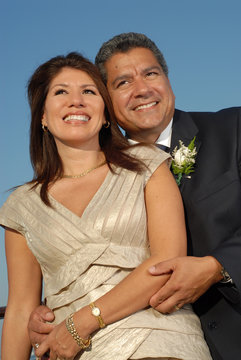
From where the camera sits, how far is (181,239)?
3.06 metres

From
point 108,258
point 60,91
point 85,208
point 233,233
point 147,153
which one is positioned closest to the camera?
point 108,258

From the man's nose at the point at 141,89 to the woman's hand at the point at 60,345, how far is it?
2.03 m

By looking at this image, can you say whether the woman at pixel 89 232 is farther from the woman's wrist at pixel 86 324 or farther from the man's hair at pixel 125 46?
the man's hair at pixel 125 46

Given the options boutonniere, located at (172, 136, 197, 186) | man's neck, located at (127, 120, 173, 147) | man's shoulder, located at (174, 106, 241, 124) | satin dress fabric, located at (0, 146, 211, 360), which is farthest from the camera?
man's neck, located at (127, 120, 173, 147)

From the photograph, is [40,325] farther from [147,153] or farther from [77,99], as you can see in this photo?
[77,99]

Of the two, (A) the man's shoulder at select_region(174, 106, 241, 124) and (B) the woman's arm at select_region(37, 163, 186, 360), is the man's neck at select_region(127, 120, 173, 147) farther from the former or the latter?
(B) the woman's arm at select_region(37, 163, 186, 360)

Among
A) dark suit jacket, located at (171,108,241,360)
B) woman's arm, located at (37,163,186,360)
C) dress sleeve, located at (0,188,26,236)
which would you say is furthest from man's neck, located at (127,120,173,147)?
dress sleeve, located at (0,188,26,236)

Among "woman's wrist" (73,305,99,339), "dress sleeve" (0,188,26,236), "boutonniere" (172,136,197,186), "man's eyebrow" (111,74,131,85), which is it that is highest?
"man's eyebrow" (111,74,131,85)

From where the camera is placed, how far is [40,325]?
3215 mm

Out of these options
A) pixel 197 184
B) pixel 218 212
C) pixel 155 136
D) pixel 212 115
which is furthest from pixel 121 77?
pixel 218 212

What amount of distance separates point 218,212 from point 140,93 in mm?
1290

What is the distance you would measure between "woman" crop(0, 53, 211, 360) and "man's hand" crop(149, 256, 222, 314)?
5cm

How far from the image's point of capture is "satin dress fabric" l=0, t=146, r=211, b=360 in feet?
9.41

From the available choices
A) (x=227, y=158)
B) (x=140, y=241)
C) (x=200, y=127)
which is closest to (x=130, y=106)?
(x=200, y=127)
